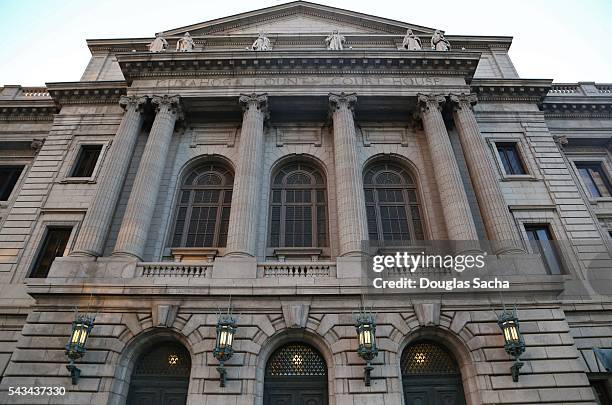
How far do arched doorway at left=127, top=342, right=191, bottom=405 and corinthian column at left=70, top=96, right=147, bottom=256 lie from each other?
16.0ft

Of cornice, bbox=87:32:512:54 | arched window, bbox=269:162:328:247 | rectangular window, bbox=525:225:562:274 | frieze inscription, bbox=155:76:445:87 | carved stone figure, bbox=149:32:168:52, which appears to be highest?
cornice, bbox=87:32:512:54

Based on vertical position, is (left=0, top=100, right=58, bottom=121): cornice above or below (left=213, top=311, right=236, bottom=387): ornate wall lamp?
above

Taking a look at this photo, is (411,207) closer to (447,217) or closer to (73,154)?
(447,217)

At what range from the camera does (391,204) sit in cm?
1961

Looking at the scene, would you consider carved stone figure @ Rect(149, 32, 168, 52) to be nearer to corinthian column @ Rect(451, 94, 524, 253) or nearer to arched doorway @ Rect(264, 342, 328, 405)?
corinthian column @ Rect(451, 94, 524, 253)

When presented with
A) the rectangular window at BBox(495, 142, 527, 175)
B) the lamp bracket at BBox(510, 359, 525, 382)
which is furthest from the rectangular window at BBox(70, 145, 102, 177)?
the rectangular window at BBox(495, 142, 527, 175)

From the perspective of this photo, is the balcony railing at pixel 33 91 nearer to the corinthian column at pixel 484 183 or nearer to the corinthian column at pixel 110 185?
the corinthian column at pixel 110 185

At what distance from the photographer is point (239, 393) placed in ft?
40.7

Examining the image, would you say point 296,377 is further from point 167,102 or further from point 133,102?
point 133,102

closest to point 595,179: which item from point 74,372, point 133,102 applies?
point 133,102

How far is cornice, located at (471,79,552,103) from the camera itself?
22.6 metres

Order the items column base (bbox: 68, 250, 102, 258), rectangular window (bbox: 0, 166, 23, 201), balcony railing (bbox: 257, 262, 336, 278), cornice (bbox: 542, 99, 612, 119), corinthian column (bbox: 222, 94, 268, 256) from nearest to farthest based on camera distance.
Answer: balcony railing (bbox: 257, 262, 336, 278) → column base (bbox: 68, 250, 102, 258) → corinthian column (bbox: 222, 94, 268, 256) → rectangular window (bbox: 0, 166, 23, 201) → cornice (bbox: 542, 99, 612, 119)

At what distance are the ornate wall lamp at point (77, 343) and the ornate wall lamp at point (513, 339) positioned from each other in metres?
14.0

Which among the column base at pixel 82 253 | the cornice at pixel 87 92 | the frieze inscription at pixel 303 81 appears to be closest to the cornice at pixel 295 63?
the frieze inscription at pixel 303 81
